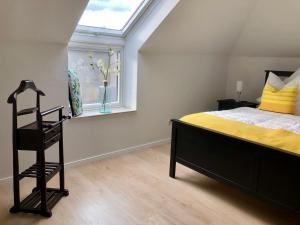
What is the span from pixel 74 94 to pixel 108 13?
3.32 ft

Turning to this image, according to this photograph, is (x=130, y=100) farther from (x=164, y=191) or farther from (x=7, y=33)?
(x=7, y=33)

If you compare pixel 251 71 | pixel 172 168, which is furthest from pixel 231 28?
pixel 172 168

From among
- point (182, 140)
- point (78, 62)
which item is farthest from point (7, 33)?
point (182, 140)

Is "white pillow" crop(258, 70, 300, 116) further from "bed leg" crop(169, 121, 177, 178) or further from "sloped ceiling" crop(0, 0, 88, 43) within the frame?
"sloped ceiling" crop(0, 0, 88, 43)

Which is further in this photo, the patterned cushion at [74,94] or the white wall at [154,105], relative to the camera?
the white wall at [154,105]

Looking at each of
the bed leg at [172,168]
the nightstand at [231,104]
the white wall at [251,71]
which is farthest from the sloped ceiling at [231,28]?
the bed leg at [172,168]

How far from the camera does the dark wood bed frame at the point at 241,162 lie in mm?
1939

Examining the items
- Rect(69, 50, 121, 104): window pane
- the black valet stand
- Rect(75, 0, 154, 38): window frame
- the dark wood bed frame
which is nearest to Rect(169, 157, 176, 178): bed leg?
the dark wood bed frame

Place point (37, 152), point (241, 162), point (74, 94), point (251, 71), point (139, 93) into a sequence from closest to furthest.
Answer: point (37, 152) < point (241, 162) < point (74, 94) < point (139, 93) < point (251, 71)

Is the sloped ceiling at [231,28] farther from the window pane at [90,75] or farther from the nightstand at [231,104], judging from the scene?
the nightstand at [231,104]

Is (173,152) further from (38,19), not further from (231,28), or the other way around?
(231,28)

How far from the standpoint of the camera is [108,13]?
10.2ft

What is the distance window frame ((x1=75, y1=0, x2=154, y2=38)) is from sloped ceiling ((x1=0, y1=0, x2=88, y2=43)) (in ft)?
1.72

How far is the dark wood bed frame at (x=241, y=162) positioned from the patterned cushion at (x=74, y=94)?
106 cm
